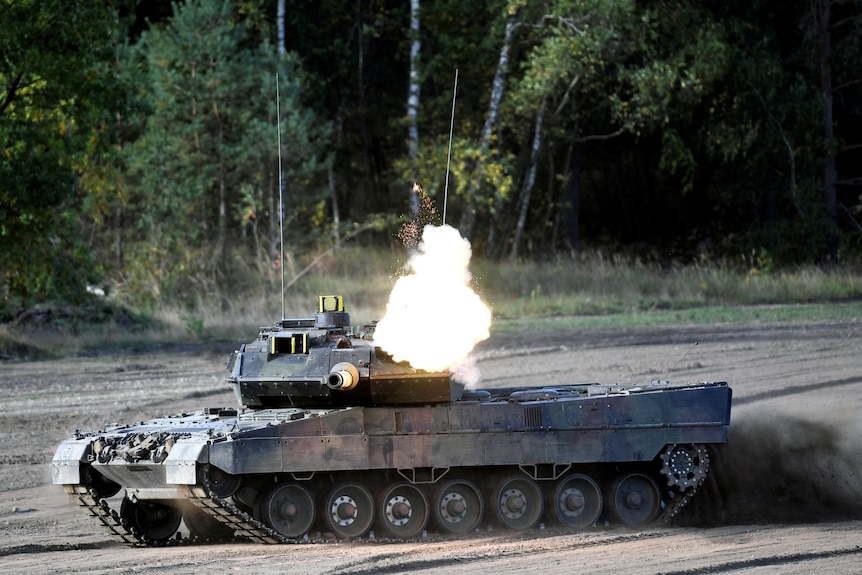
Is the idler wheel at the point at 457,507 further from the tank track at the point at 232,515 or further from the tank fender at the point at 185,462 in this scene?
the tank fender at the point at 185,462

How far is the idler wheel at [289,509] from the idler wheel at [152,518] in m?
1.26

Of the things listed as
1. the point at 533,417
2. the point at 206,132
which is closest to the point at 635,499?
the point at 533,417

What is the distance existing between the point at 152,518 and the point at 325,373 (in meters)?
2.24

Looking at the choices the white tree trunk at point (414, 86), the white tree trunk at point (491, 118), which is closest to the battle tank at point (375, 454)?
the white tree trunk at point (491, 118)

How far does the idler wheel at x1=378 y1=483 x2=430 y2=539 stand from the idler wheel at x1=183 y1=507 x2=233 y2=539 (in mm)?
1686

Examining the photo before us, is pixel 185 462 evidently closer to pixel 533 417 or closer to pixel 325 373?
pixel 325 373

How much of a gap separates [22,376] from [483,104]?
61.4 feet

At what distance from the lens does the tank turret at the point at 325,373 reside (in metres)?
12.4

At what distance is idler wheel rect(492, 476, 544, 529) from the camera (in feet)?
41.8

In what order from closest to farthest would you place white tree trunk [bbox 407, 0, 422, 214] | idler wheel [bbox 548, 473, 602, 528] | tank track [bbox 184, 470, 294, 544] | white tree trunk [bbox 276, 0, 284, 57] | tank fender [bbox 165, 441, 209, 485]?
tank fender [bbox 165, 441, 209, 485] < tank track [bbox 184, 470, 294, 544] < idler wheel [bbox 548, 473, 602, 528] < white tree trunk [bbox 407, 0, 422, 214] < white tree trunk [bbox 276, 0, 284, 57]

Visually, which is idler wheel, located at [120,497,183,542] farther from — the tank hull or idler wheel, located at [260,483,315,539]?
idler wheel, located at [260,483,315,539]

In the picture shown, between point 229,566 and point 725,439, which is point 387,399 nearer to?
point 229,566

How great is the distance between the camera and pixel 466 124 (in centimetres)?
3656

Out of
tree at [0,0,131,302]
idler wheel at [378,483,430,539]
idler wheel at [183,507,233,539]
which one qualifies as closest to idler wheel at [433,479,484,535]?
idler wheel at [378,483,430,539]
